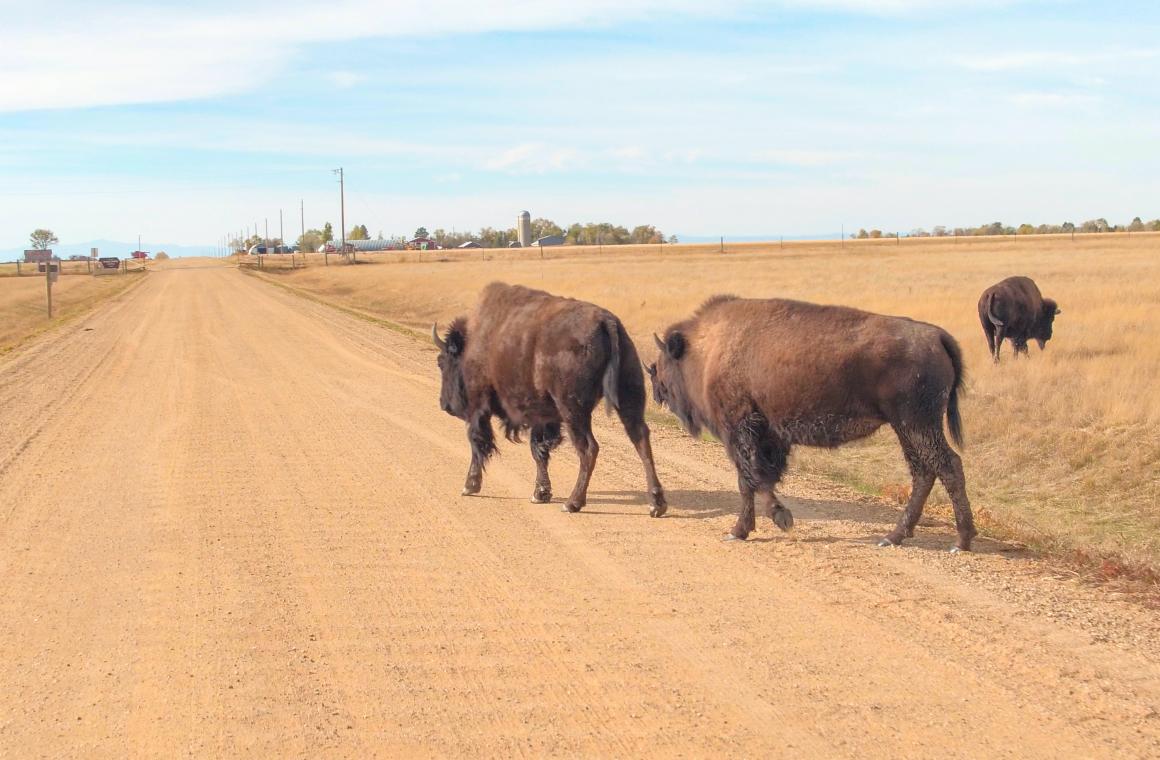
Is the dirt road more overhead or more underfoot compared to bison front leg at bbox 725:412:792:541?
more underfoot

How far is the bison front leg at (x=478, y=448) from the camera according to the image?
9.48 meters

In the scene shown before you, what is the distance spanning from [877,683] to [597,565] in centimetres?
251

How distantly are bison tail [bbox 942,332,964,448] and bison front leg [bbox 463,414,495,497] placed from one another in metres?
3.98

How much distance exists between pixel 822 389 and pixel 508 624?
9.21 ft

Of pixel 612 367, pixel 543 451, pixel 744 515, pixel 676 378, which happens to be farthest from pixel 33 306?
pixel 744 515

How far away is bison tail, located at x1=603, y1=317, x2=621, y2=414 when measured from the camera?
8.45 m

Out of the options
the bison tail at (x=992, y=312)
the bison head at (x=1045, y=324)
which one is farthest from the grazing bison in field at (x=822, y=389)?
the bison head at (x=1045, y=324)

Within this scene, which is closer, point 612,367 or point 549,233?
point 612,367

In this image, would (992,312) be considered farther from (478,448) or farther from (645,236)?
(645,236)

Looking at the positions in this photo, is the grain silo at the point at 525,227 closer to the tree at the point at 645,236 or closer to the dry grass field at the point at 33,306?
the tree at the point at 645,236

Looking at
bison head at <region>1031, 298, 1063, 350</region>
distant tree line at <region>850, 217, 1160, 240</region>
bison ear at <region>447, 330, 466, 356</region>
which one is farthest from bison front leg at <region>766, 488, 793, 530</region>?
distant tree line at <region>850, 217, 1160, 240</region>

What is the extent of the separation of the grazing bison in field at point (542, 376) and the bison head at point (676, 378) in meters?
0.22

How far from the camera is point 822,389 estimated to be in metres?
7.40

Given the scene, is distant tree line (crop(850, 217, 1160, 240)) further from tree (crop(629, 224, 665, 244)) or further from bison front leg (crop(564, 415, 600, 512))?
bison front leg (crop(564, 415, 600, 512))
